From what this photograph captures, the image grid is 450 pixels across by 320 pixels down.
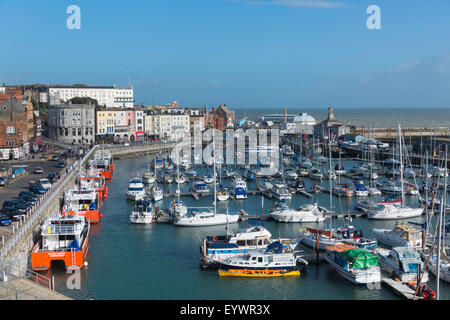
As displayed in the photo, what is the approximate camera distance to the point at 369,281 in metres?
15.9

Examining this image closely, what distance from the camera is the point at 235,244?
60.3ft

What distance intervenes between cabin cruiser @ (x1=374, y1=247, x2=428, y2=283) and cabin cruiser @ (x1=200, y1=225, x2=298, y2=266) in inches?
129

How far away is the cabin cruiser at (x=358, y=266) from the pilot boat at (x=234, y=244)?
198 cm

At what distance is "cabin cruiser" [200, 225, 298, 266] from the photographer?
1772 cm

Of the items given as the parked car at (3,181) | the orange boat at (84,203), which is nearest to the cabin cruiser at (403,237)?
the orange boat at (84,203)

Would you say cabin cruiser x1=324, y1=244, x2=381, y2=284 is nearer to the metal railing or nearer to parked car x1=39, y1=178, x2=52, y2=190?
the metal railing

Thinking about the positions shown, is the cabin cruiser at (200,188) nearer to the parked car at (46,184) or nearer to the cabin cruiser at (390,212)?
the parked car at (46,184)

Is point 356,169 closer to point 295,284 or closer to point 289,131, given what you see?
point 295,284

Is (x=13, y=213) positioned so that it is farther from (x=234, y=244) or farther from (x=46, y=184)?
(x=234, y=244)

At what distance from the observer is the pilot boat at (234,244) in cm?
1770

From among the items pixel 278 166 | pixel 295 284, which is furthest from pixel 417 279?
pixel 278 166

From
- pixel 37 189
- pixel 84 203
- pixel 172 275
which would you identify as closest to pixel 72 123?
pixel 37 189

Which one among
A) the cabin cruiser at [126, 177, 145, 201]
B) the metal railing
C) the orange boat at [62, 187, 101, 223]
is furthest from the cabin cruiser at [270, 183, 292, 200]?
the metal railing
